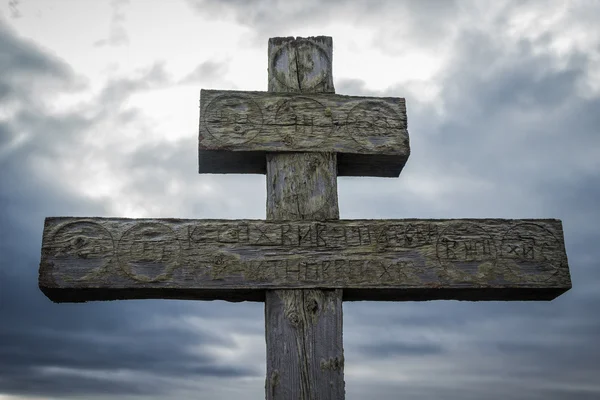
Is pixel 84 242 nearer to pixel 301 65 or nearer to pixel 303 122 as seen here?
pixel 303 122

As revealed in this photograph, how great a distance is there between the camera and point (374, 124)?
4.05 m

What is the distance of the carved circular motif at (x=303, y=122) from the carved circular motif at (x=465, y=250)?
3.42 ft

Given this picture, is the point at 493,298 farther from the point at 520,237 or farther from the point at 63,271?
the point at 63,271

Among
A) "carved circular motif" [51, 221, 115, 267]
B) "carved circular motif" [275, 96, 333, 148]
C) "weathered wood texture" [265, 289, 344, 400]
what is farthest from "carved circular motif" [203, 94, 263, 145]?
"weathered wood texture" [265, 289, 344, 400]

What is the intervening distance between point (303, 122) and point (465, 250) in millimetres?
1353

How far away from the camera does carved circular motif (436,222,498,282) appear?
3.70 meters

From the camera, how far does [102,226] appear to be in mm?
3652

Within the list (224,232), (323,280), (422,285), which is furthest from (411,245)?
(224,232)

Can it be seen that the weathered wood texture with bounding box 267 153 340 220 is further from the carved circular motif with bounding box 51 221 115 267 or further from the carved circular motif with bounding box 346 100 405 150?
the carved circular motif with bounding box 51 221 115 267

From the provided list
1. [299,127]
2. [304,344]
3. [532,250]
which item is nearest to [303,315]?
[304,344]

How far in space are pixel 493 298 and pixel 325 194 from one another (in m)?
1.33

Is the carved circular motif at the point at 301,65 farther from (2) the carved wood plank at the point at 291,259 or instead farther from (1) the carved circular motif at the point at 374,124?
(2) the carved wood plank at the point at 291,259

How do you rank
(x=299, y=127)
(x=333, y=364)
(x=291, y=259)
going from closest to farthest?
(x=333, y=364), (x=291, y=259), (x=299, y=127)

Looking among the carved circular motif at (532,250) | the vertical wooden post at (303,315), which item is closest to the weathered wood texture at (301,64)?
the vertical wooden post at (303,315)
